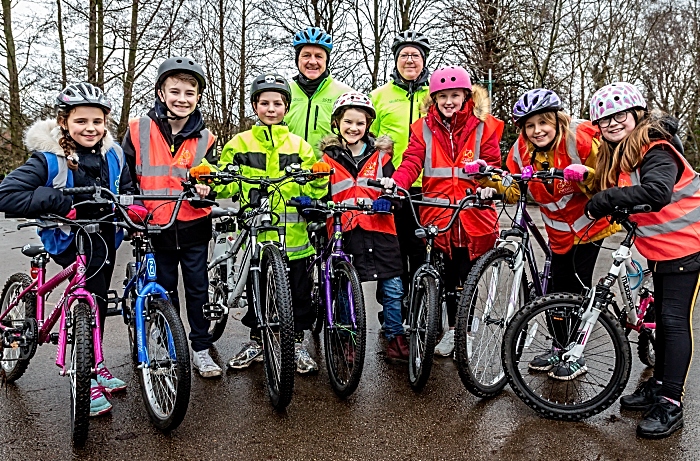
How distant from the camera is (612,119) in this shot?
3.73 meters

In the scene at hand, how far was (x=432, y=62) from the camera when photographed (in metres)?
21.4

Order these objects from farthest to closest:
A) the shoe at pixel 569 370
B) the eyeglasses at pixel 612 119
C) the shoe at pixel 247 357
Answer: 1. the shoe at pixel 247 357
2. the shoe at pixel 569 370
3. the eyeglasses at pixel 612 119

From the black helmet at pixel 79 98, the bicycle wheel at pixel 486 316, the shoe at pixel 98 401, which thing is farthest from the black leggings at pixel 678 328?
the black helmet at pixel 79 98

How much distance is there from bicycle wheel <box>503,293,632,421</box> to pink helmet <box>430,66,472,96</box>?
172 cm

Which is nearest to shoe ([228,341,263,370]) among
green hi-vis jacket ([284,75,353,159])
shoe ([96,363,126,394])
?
shoe ([96,363,126,394])

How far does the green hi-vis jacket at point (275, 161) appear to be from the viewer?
450 cm

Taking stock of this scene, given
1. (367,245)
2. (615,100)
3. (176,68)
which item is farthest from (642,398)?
(176,68)

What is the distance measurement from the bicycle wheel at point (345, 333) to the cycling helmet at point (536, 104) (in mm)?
1562

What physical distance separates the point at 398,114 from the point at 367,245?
4.79 feet

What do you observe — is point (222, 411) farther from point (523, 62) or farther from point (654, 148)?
point (523, 62)

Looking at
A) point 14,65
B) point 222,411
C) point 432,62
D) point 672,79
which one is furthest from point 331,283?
point 672,79

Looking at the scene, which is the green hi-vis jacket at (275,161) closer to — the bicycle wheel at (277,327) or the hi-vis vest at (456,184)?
the bicycle wheel at (277,327)

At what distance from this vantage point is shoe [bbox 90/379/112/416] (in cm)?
374

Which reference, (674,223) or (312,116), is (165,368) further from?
(674,223)
